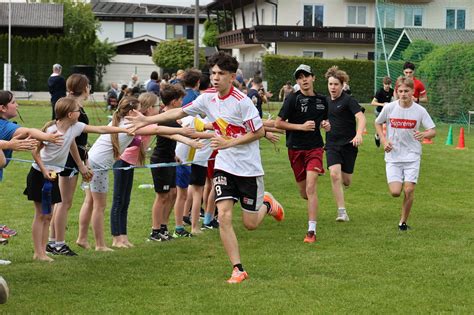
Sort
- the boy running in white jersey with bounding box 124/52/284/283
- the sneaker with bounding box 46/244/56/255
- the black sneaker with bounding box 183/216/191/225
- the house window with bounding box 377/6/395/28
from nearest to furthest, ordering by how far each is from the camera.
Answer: the boy running in white jersey with bounding box 124/52/284/283, the sneaker with bounding box 46/244/56/255, the black sneaker with bounding box 183/216/191/225, the house window with bounding box 377/6/395/28

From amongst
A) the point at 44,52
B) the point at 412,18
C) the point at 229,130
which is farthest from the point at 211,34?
the point at 229,130

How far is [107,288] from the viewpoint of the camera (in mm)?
8375

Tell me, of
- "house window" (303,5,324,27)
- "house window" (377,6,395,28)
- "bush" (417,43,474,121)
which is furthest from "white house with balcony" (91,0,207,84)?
"bush" (417,43,474,121)

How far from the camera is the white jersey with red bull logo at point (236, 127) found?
351 inches

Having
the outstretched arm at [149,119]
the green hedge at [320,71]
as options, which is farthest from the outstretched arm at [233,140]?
the green hedge at [320,71]

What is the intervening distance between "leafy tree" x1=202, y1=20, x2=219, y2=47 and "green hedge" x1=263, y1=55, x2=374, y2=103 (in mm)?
22930

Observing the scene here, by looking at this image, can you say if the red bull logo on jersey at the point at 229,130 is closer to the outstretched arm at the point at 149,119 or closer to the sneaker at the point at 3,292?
the outstretched arm at the point at 149,119

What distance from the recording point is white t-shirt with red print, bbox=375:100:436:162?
39.4 ft

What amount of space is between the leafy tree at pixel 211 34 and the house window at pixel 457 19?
29580mm

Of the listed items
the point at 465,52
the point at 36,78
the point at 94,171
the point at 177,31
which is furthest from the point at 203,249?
the point at 177,31

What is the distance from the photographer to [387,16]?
40750 mm

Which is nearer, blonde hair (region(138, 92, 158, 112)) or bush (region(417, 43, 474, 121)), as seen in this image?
blonde hair (region(138, 92, 158, 112))

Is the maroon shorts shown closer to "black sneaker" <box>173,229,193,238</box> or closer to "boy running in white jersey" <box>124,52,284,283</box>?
"black sneaker" <box>173,229,193,238</box>

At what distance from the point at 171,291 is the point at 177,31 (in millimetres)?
93310
